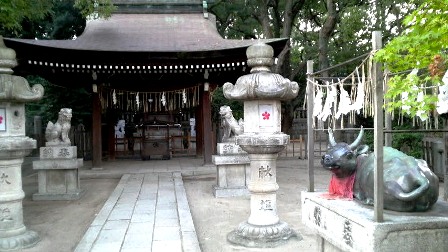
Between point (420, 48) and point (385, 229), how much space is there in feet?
5.14

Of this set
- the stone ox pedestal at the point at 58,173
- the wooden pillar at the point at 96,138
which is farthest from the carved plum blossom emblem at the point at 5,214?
the wooden pillar at the point at 96,138

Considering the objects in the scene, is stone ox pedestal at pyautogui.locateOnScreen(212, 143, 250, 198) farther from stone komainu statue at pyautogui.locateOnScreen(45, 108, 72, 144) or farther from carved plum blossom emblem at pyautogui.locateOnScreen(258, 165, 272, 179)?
stone komainu statue at pyautogui.locateOnScreen(45, 108, 72, 144)

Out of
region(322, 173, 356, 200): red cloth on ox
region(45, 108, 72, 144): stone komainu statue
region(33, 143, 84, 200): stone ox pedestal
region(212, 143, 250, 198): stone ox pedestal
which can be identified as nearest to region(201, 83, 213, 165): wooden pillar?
region(212, 143, 250, 198): stone ox pedestal

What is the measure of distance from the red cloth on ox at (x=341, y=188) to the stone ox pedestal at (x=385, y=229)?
0.86 ft

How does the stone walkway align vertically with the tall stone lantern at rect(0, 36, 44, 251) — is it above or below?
below

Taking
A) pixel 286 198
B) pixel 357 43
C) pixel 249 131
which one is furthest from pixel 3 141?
pixel 357 43

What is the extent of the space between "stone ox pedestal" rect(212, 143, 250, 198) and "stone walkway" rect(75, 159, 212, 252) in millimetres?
1075

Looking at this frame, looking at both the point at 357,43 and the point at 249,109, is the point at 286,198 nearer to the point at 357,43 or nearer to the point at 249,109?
the point at 249,109

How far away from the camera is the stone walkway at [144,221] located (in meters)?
5.65

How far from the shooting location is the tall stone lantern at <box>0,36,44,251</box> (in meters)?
5.76

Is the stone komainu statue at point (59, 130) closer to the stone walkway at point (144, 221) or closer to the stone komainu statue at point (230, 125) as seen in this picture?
the stone walkway at point (144, 221)


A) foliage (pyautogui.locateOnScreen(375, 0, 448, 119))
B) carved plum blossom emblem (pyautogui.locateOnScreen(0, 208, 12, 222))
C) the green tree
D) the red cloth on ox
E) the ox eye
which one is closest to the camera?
foliage (pyautogui.locateOnScreen(375, 0, 448, 119))

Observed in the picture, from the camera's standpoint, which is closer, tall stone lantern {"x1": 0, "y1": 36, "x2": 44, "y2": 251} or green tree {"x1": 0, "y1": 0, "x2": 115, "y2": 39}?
tall stone lantern {"x1": 0, "y1": 36, "x2": 44, "y2": 251}

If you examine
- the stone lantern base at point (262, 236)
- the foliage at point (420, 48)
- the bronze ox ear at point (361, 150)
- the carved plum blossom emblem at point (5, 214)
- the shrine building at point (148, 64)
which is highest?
the shrine building at point (148, 64)
